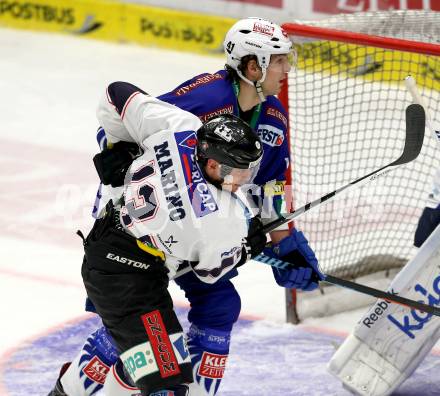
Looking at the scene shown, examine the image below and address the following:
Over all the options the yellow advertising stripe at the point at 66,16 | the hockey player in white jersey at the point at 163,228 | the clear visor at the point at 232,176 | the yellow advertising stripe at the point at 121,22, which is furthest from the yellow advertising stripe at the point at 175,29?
the clear visor at the point at 232,176

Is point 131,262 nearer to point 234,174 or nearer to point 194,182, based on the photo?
point 194,182

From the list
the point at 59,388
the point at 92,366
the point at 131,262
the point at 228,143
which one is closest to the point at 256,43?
the point at 228,143

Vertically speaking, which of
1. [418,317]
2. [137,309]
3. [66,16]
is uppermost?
Result: [137,309]

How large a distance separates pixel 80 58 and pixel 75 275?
3.51 meters

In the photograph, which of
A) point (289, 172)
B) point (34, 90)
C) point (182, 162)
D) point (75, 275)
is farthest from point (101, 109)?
point (34, 90)

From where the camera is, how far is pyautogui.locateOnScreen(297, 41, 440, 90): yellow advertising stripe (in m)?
5.33

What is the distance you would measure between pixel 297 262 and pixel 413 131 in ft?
2.09

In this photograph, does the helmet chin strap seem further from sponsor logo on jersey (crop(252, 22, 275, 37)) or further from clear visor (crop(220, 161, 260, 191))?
clear visor (crop(220, 161, 260, 191))

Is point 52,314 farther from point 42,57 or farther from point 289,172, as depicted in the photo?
point 42,57

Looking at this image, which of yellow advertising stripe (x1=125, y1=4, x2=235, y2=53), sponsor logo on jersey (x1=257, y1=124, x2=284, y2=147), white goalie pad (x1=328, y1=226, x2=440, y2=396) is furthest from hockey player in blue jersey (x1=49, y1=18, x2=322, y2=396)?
A: yellow advertising stripe (x1=125, y1=4, x2=235, y2=53)

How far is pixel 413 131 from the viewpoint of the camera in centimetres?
411

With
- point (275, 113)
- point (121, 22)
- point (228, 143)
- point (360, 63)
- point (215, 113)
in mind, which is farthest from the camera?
point (121, 22)

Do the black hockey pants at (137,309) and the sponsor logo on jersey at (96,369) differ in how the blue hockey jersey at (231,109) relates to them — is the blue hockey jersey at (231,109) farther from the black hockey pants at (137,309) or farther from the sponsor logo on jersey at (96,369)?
the sponsor logo on jersey at (96,369)

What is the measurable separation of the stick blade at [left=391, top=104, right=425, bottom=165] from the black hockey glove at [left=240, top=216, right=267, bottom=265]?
0.60 m
